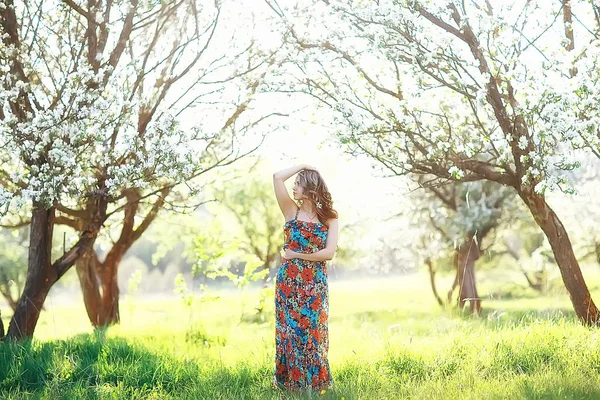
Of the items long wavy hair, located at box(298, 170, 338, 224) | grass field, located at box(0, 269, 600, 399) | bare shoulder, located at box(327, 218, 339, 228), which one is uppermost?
long wavy hair, located at box(298, 170, 338, 224)

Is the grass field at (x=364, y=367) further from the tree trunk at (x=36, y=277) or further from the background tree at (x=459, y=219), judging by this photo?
the background tree at (x=459, y=219)

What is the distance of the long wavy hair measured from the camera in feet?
21.6

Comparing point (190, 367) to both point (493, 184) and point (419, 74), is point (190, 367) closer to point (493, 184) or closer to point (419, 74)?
point (419, 74)

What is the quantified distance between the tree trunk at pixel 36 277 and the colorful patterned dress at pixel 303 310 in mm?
5192

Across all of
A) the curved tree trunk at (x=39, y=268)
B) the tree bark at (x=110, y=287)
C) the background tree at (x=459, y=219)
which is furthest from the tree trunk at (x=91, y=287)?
the background tree at (x=459, y=219)

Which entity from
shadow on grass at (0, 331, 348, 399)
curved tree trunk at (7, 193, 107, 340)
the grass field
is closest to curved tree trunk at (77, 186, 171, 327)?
curved tree trunk at (7, 193, 107, 340)

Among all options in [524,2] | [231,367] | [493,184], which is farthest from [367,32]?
[493,184]

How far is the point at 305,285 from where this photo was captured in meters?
6.56

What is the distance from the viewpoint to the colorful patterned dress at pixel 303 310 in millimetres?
6570

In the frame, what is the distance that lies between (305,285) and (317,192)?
2.90ft

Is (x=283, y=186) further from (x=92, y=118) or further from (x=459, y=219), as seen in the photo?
(x=459, y=219)

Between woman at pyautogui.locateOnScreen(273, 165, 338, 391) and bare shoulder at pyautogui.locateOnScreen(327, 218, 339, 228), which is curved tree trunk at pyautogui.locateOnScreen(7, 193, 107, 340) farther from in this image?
bare shoulder at pyautogui.locateOnScreen(327, 218, 339, 228)

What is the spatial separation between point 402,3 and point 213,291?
19.9 feet

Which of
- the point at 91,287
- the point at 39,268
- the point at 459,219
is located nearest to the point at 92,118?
the point at 39,268
